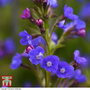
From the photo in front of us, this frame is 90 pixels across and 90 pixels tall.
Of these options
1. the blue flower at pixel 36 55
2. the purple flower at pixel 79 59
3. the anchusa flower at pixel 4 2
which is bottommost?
the purple flower at pixel 79 59

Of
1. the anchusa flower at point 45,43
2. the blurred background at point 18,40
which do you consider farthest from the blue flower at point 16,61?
the blurred background at point 18,40

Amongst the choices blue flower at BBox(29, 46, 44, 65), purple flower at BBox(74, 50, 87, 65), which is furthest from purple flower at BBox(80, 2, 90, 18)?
blue flower at BBox(29, 46, 44, 65)

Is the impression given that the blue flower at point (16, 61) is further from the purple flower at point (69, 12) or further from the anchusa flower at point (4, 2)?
the anchusa flower at point (4, 2)

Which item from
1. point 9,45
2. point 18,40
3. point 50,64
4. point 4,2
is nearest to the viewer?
point 50,64

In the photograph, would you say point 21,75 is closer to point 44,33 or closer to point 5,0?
point 44,33

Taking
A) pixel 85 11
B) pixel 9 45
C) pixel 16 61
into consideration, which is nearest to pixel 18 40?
pixel 9 45

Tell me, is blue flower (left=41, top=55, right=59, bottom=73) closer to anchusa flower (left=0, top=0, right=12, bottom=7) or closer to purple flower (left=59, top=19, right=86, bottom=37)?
purple flower (left=59, top=19, right=86, bottom=37)

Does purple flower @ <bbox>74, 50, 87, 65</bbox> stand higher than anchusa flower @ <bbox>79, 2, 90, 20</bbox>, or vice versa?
anchusa flower @ <bbox>79, 2, 90, 20</bbox>

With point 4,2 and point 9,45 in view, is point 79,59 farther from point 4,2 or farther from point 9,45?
point 4,2
